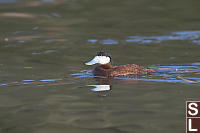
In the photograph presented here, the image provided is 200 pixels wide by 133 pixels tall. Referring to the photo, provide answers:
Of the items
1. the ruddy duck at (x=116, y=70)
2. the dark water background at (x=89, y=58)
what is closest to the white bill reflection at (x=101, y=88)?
the dark water background at (x=89, y=58)

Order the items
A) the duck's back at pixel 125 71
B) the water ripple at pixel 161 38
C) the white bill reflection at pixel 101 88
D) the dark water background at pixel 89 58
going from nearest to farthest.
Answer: the dark water background at pixel 89 58
the white bill reflection at pixel 101 88
the duck's back at pixel 125 71
the water ripple at pixel 161 38

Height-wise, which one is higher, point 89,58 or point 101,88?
point 89,58

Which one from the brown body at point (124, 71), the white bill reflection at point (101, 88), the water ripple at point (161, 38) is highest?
the water ripple at point (161, 38)

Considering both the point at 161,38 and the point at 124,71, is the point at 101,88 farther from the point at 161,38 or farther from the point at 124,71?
the point at 161,38

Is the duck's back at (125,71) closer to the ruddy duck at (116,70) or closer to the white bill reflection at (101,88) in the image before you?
the ruddy duck at (116,70)

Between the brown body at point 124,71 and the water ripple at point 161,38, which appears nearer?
the brown body at point 124,71

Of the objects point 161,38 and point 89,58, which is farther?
point 161,38

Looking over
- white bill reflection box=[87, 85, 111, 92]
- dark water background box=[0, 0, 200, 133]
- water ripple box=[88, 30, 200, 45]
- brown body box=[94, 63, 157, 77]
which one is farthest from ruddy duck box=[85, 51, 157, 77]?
water ripple box=[88, 30, 200, 45]

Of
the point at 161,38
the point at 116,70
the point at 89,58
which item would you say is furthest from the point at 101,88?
the point at 161,38

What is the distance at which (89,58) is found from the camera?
46.9 ft

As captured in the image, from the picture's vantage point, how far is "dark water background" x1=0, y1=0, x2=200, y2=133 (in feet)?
24.8

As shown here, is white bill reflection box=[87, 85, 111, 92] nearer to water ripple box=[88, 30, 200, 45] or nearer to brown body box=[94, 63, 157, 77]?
brown body box=[94, 63, 157, 77]

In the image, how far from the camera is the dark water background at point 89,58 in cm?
757

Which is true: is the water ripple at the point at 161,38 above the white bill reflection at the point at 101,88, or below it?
above
